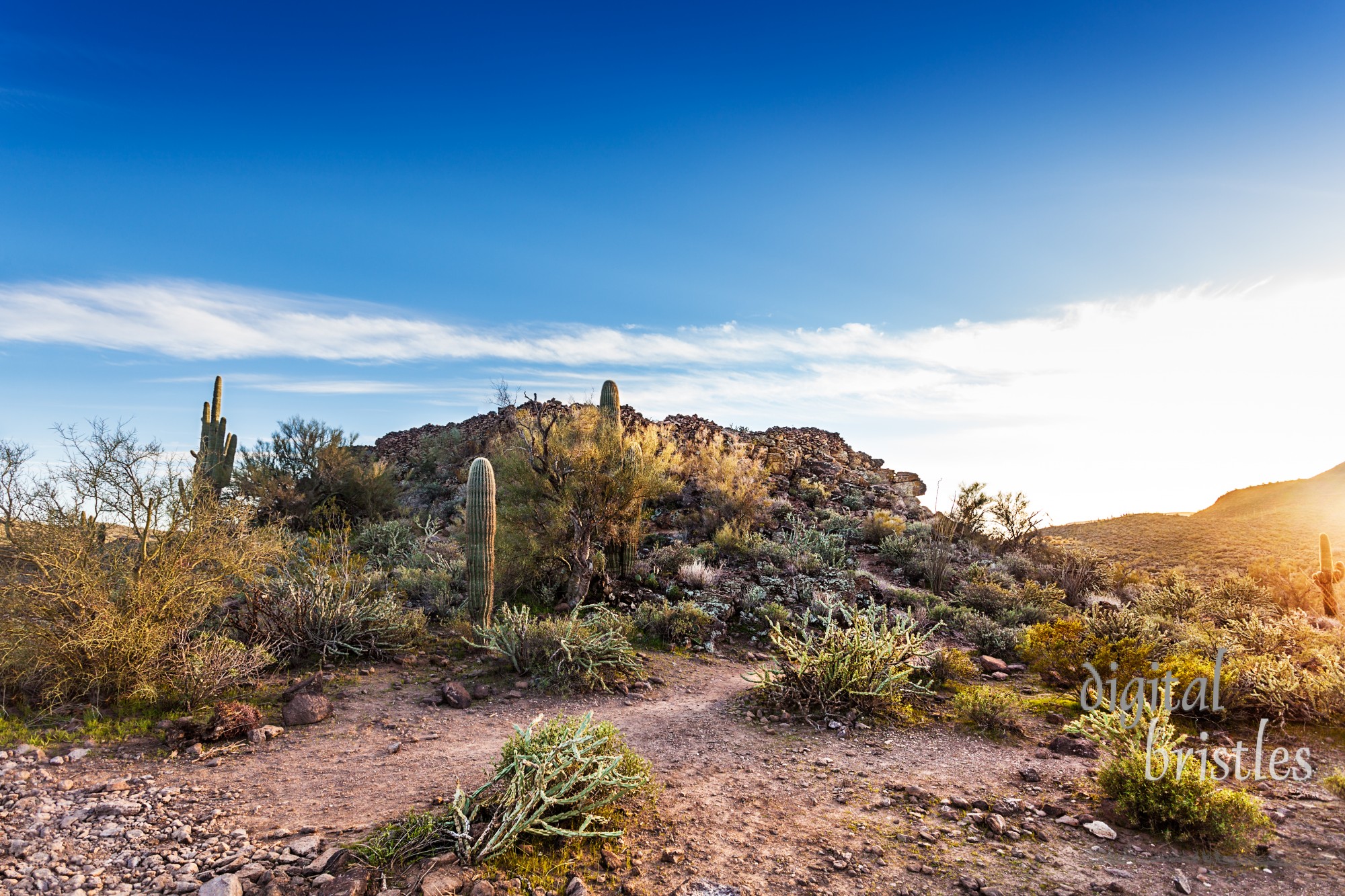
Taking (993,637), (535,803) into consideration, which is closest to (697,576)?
(993,637)

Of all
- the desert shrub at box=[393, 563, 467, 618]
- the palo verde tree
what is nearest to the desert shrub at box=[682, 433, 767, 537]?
the palo verde tree

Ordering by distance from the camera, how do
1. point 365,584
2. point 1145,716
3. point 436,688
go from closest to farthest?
point 1145,716 < point 436,688 < point 365,584

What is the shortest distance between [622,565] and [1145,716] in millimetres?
8409

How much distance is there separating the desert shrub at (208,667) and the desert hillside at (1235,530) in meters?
21.0

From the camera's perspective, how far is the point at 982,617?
1066 centimetres

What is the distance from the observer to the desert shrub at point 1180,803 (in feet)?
13.6

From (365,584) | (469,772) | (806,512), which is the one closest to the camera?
(469,772)

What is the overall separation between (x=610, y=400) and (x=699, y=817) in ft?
41.4

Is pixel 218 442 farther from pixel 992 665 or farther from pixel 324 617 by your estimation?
pixel 992 665

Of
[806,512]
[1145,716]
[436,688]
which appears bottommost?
[436,688]

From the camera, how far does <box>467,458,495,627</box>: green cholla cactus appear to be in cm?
976

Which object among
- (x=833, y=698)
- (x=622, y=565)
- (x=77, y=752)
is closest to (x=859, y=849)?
(x=833, y=698)

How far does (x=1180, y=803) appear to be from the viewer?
165 inches

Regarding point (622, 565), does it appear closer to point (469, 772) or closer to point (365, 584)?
point (365, 584)
